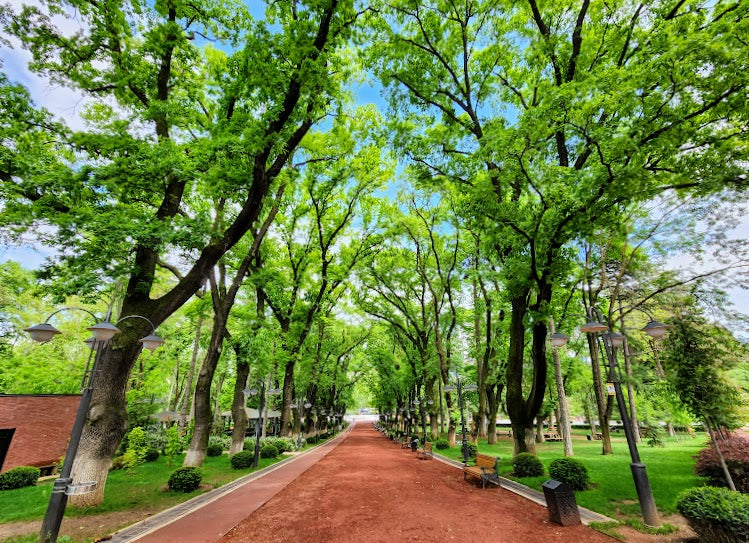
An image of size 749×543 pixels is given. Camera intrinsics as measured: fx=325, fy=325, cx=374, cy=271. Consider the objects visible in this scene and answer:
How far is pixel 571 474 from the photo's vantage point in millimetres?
8594

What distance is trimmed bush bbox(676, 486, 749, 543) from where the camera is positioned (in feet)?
15.4

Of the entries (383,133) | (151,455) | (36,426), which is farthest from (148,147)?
(151,455)

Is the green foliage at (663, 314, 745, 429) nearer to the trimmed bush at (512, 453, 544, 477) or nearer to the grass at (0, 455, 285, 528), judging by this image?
the trimmed bush at (512, 453, 544, 477)

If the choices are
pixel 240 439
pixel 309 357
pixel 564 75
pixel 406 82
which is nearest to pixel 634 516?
pixel 564 75

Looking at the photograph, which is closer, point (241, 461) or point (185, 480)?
point (185, 480)

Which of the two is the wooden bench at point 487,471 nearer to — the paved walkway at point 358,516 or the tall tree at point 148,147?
the paved walkway at point 358,516

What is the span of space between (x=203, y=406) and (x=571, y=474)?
488 inches

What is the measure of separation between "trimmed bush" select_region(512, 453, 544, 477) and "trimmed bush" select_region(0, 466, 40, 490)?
1616 centimetres

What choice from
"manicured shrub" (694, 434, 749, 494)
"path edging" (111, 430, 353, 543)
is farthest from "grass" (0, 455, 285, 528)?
"manicured shrub" (694, 434, 749, 494)

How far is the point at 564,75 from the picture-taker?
9.75 m

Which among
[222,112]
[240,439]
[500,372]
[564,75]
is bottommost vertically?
[240,439]

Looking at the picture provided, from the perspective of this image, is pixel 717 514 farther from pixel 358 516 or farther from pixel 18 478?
pixel 18 478

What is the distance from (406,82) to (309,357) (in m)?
21.3

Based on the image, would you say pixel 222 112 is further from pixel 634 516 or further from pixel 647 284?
pixel 647 284
